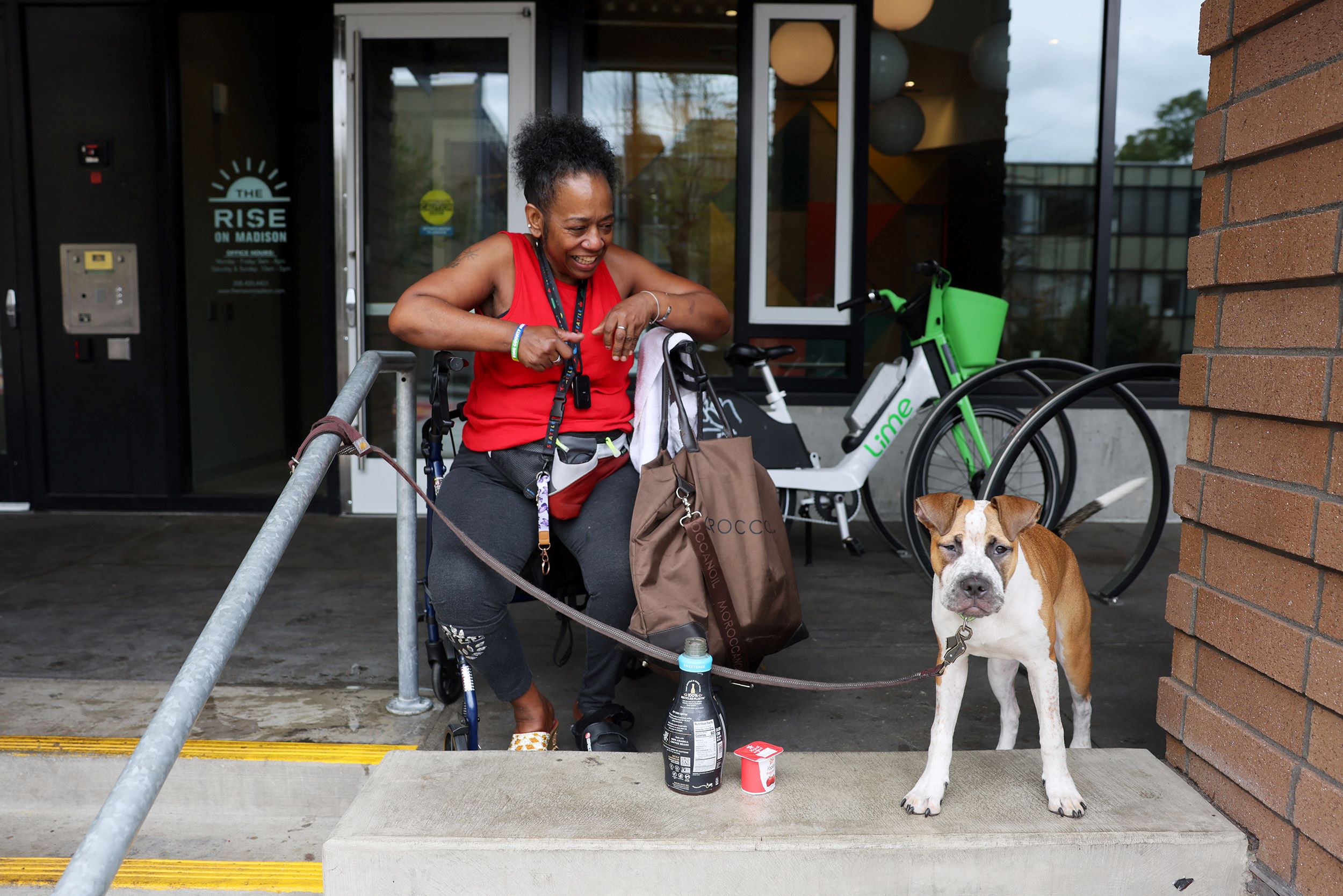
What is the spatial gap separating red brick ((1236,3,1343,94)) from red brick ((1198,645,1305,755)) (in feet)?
3.75

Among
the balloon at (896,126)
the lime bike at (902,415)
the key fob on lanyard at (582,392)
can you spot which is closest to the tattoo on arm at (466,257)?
the key fob on lanyard at (582,392)

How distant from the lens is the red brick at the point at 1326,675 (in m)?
1.69

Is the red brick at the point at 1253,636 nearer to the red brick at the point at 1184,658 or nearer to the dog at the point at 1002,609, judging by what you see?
the red brick at the point at 1184,658

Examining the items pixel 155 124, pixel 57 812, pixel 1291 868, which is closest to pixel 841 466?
pixel 1291 868

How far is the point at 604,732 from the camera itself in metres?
2.47

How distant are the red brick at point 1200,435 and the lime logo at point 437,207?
4.25 metres

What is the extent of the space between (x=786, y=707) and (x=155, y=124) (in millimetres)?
4826

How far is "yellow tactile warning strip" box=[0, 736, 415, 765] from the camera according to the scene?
2486 millimetres

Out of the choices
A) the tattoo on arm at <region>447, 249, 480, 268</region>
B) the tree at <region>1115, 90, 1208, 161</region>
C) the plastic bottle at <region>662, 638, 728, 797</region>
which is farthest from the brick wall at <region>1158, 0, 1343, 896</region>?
the tree at <region>1115, 90, 1208, 161</region>

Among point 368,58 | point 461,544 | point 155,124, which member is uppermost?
A: point 368,58

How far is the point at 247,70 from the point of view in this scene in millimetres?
6793

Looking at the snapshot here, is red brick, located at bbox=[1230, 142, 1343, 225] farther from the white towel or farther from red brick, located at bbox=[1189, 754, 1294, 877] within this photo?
the white towel

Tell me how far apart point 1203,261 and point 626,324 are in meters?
1.29

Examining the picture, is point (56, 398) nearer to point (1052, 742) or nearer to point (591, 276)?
point (591, 276)
